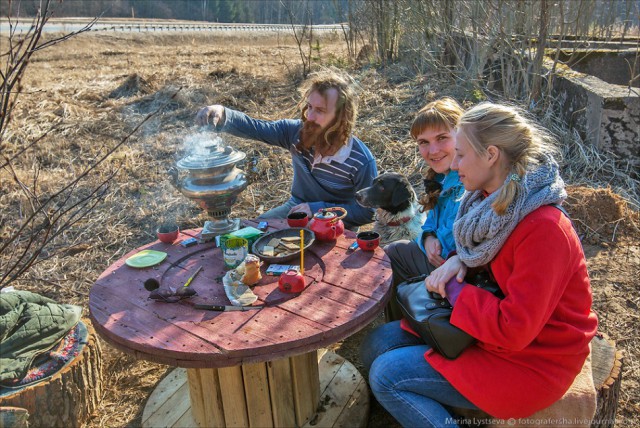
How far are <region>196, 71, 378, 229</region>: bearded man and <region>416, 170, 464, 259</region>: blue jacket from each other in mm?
561

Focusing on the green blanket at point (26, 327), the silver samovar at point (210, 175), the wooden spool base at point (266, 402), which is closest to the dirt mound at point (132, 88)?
the green blanket at point (26, 327)

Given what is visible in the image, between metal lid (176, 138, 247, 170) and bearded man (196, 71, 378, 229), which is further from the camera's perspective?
bearded man (196, 71, 378, 229)

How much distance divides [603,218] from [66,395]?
4036 millimetres

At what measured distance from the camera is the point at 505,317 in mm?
1761

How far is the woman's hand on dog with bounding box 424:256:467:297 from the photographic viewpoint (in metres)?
2.06

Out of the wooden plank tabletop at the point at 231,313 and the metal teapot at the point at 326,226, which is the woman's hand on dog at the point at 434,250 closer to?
the wooden plank tabletop at the point at 231,313

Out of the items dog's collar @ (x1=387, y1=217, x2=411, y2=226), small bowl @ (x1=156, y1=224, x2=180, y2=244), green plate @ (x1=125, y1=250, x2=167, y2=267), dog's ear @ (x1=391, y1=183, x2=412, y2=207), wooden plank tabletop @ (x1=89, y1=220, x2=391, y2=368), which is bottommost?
dog's collar @ (x1=387, y1=217, x2=411, y2=226)

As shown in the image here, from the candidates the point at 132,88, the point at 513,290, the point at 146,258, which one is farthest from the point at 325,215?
the point at 132,88

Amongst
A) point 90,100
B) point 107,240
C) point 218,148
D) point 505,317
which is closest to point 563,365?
point 505,317

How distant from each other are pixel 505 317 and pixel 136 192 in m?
4.80

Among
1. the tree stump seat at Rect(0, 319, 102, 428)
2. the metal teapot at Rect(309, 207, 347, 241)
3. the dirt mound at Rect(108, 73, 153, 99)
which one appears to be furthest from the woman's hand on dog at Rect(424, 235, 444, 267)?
the dirt mound at Rect(108, 73, 153, 99)

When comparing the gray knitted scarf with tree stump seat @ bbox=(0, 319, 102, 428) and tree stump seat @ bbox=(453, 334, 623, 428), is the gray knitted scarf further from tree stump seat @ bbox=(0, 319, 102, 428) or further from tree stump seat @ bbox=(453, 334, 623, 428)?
tree stump seat @ bbox=(0, 319, 102, 428)

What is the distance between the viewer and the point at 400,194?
3293 mm

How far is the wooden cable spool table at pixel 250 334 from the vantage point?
193 centimetres
